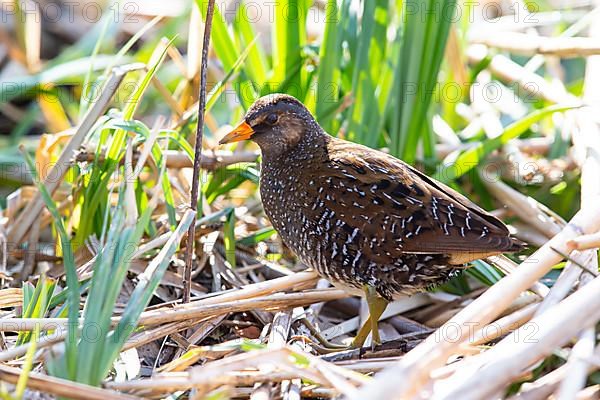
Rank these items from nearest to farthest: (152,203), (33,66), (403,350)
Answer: (152,203) → (403,350) → (33,66)

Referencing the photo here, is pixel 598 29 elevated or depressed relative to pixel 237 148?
elevated

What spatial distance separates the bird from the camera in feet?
10.4

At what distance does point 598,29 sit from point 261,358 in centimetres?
303

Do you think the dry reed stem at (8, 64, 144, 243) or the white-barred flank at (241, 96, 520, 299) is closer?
the white-barred flank at (241, 96, 520, 299)

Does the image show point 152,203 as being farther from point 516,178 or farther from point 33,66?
point 33,66

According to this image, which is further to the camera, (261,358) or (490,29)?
(490,29)

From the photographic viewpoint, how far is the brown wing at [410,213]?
3.12m

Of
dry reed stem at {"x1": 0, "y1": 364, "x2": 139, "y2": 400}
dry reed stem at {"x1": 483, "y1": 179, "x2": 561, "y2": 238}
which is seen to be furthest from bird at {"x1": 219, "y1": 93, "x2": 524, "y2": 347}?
dry reed stem at {"x1": 0, "y1": 364, "x2": 139, "y2": 400}

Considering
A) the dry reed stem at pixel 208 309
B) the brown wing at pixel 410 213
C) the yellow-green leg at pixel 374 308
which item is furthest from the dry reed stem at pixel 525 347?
the dry reed stem at pixel 208 309

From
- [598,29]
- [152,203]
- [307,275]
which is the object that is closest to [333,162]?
[307,275]

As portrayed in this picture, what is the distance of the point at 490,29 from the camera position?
516cm

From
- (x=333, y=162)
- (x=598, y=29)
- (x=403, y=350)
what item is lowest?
(x=403, y=350)

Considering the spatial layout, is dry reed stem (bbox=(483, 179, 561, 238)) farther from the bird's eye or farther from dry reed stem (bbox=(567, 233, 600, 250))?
the bird's eye

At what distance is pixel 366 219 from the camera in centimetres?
323
